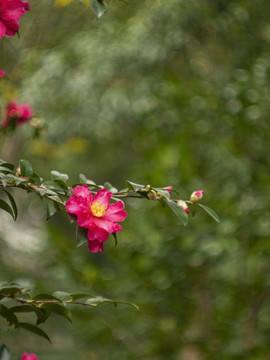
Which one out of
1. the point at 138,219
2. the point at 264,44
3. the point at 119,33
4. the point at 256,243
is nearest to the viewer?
the point at 256,243

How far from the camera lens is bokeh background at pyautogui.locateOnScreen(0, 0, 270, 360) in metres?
2.01

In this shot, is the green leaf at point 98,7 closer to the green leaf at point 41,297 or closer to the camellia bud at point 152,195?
the camellia bud at point 152,195

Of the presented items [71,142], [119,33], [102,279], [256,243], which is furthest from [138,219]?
[119,33]

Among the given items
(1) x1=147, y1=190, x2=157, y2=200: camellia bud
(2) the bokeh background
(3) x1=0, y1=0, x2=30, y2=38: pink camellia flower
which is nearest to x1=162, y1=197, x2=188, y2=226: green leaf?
(1) x1=147, y1=190, x2=157, y2=200: camellia bud

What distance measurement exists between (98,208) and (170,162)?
51.2 inches

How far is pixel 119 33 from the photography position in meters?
2.65

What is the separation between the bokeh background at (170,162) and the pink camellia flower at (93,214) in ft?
3.36

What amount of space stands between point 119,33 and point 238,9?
603 mm

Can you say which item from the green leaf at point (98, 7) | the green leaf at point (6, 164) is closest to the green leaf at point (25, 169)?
the green leaf at point (6, 164)

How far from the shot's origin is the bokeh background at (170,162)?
201cm

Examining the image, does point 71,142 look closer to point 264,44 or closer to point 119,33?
point 119,33

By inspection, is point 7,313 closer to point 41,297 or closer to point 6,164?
point 41,297

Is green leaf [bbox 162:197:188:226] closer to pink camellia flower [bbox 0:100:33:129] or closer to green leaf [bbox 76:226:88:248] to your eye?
green leaf [bbox 76:226:88:248]

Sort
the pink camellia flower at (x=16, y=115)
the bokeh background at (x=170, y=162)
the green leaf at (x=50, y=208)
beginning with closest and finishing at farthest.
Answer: the green leaf at (x=50, y=208)
the pink camellia flower at (x=16, y=115)
the bokeh background at (x=170, y=162)
